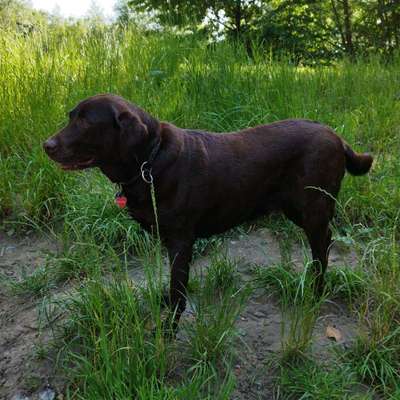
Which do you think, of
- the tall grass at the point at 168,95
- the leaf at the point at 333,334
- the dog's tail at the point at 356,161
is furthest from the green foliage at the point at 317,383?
the tall grass at the point at 168,95

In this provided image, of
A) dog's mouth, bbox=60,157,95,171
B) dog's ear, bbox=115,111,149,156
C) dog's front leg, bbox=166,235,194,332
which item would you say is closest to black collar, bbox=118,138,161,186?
dog's ear, bbox=115,111,149,156

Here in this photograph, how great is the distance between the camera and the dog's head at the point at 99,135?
248cm

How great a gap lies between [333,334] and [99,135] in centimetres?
163

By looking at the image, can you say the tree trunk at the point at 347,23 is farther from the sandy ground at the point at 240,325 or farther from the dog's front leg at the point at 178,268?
the dog's front leg at the point at 178,268

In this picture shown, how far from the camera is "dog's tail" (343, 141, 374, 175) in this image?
304 cm

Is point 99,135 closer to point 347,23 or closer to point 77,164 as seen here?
point 77,164

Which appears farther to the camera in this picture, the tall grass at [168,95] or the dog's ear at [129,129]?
the tall grass at [168,95]

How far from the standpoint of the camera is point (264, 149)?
2.85m

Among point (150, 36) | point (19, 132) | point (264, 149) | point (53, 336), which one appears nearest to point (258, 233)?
point (264, 149)

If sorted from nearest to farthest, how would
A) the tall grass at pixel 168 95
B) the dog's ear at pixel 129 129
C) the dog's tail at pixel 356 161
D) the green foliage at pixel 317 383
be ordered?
the green foliage at pixel 317 383
the dog's ear at pixel 129 129
the dog's tail at pixel 356 161
the tall grass at pixel 168 95

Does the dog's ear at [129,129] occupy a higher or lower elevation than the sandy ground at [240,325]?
higher

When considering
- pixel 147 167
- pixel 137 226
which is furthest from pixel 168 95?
pixel 147 167

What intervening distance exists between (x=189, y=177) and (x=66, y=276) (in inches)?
46.3

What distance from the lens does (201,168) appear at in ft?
8.91
